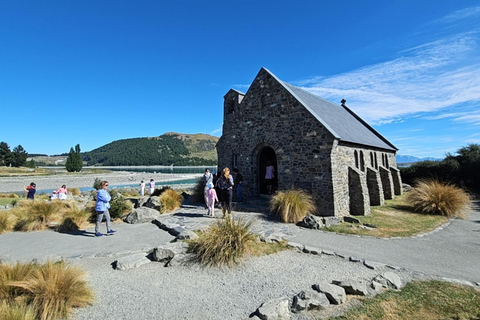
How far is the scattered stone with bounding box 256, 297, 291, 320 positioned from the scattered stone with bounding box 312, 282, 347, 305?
930 mm

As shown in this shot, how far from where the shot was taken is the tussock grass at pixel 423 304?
419 centimetres

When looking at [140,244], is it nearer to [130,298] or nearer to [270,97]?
[130,298]

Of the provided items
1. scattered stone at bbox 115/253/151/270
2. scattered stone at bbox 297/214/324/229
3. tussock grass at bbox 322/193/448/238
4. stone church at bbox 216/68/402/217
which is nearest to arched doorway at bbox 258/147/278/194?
stone church at bbox 216/68/402/217

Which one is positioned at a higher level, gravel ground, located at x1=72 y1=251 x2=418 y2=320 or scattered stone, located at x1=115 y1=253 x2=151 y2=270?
scattered stone, located at x1=115 y1=253 x2=151 y2=270

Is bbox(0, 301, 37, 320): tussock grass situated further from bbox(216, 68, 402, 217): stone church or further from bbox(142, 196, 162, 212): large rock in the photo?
bbox(216, 68, 402, 217): stone church

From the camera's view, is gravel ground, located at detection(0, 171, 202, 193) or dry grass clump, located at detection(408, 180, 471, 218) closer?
dry grass clump, located at detection(408, 180, 471, 218)

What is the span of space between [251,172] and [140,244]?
861 centimetres

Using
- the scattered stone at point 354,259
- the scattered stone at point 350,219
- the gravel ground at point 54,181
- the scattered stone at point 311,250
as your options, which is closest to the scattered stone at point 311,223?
the scattered stone at point 350,219

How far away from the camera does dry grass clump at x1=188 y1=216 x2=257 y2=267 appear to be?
620 centimetres

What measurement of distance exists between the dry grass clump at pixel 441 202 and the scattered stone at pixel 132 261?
1473 centimetres

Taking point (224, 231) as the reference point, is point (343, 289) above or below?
below

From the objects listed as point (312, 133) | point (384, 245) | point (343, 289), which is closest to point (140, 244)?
point (343, 289)

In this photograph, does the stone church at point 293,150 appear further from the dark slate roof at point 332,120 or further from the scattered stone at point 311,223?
the scattered stone at point 311,223

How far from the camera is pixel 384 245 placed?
806cm
